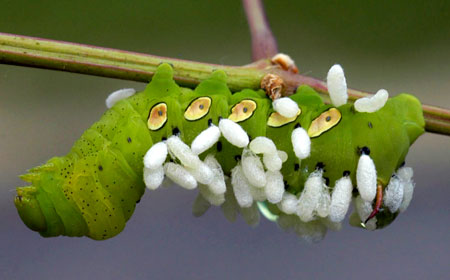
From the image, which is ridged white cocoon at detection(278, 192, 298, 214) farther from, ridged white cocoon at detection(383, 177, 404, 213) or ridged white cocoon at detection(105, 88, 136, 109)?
ridged white cocoon at detection(105, 88, 136, 109)

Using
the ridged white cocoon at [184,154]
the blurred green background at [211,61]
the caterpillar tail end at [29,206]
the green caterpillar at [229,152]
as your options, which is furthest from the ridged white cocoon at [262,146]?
the blurred green background at [211,61]

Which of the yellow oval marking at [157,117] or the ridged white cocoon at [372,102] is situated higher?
the yellow oval marking at [157,117]

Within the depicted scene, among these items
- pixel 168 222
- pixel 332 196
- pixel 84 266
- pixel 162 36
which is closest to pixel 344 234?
pixel 168 222

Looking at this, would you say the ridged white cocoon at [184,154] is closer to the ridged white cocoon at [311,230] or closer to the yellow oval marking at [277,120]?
the yellow oval marking at [277,120]

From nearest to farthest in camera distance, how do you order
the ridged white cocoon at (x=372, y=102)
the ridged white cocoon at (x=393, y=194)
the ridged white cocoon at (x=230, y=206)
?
1. the ridged white cocoon at (x=372, y=102)
2. the ridged white cocoon at (x=393, y=194)
3. the ridged white cocoon at (x=230, y=206)

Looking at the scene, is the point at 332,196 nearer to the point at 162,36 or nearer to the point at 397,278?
the point at 397,278

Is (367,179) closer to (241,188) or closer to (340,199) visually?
(340,199)

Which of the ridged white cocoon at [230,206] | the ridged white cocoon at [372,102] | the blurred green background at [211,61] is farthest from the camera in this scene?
the blurred green background at [211,61]

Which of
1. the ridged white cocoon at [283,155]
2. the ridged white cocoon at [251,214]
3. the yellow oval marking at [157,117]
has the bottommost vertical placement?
the ridged white cocoon at [251,214]
